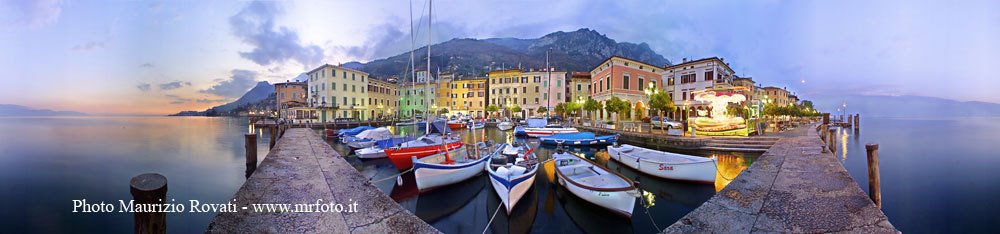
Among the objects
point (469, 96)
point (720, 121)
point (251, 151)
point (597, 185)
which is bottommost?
point (597, 185)

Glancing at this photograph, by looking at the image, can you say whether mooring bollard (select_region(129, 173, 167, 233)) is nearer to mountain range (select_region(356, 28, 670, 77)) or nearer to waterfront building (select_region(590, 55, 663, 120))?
waterfront building (select_region(590, 55, 663, 120))

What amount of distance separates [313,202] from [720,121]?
23093mm

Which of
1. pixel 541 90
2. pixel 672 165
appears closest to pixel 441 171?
pixel 672 165

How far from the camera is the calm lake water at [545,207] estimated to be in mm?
7992

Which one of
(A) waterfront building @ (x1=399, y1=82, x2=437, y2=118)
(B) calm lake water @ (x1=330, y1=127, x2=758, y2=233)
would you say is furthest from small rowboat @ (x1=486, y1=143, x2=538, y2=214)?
(A) waterfront building @ (x1=399, y1=82, x2=437, y2=118)

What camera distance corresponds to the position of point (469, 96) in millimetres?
60500

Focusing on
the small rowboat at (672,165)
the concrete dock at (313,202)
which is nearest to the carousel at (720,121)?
the small rowboat at (672,165)

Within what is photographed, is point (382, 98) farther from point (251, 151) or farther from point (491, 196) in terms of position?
point (491, 196)

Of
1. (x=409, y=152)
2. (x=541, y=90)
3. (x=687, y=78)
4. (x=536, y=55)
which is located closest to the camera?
(x=409, y=152)

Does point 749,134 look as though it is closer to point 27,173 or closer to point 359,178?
point 359,178

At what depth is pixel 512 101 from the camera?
56344 mm

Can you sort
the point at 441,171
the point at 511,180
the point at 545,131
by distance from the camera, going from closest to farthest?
1. the point at 511,180
2. the point at 441,171
3. the point at 545,131

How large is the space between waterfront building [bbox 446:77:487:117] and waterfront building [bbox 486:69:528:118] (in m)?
2.42

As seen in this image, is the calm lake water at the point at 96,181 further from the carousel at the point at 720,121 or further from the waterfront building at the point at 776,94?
the waterfront building at the point at 776,94
